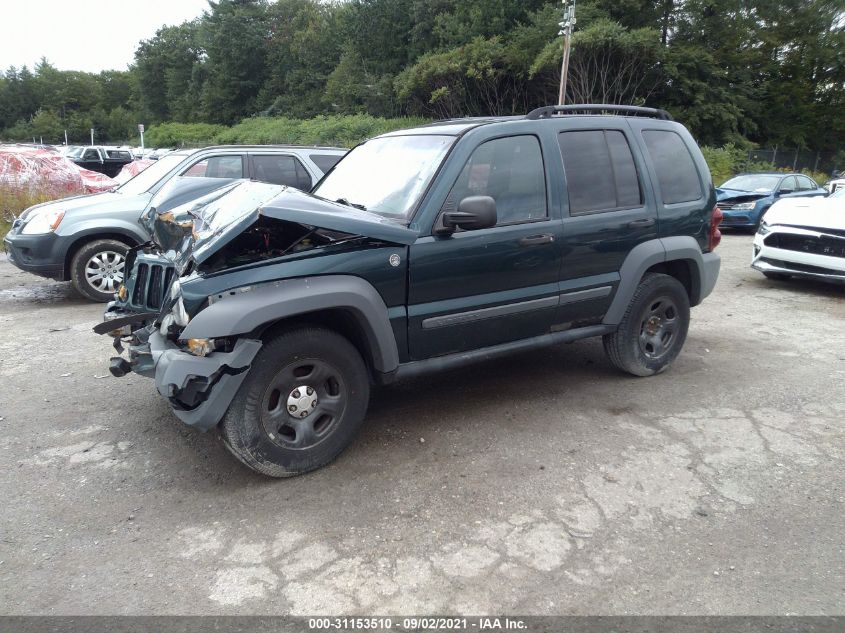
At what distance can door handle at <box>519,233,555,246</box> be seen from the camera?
408 cm

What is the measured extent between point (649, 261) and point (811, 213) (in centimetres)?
488

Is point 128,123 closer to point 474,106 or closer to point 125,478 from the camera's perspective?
point 474,106

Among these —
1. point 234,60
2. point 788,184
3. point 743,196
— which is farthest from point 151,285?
point 234,60

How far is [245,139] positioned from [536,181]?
49548 mm

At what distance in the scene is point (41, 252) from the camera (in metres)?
7.08

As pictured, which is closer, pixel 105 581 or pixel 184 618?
pixel 184 618

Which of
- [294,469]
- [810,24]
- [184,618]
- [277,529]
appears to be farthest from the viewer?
[810,24]

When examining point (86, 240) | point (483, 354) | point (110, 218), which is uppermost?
point (110, 218)

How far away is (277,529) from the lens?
306cm

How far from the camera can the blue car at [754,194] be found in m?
14.6

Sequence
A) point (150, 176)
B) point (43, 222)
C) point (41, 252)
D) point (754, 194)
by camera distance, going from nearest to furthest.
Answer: point (41, 252)
point (43, 222)
point (150, 176)
point (754, 194)

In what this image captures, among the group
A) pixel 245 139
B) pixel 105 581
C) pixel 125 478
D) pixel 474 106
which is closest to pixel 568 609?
pixel 105 581

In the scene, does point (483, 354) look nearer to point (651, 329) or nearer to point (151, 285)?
point (651, 329)

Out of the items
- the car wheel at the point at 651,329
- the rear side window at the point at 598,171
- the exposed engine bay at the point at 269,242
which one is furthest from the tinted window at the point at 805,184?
the exposed engine bay at the point at 269,242
